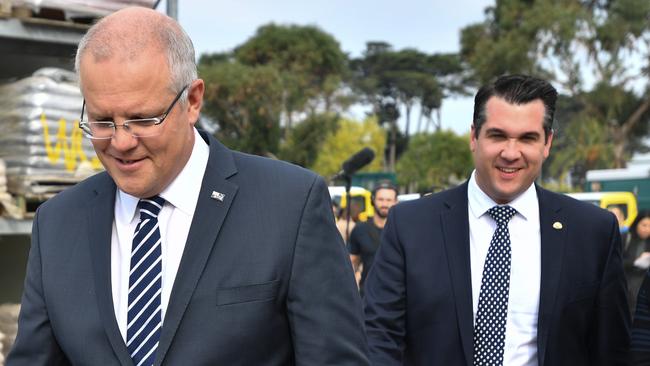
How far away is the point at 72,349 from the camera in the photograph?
2.13m

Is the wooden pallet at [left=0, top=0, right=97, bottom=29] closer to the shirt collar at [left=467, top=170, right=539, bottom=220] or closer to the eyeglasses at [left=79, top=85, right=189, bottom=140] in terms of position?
the shirt collar at [left=467, top=170, right=539, bottom=220]

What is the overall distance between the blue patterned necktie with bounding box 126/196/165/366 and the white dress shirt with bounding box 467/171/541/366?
58.8 inches

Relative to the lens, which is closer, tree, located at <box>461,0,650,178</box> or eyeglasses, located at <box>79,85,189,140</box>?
eyeglasses, located at <box>79,85,189,140</box>

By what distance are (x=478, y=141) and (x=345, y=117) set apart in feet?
194

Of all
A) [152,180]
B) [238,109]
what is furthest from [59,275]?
[238,109]

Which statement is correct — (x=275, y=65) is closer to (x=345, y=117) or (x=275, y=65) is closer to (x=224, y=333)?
(x=345, y=117)

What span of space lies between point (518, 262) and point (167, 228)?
1569 mm

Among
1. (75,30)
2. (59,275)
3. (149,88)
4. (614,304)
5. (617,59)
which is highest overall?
(617,59)

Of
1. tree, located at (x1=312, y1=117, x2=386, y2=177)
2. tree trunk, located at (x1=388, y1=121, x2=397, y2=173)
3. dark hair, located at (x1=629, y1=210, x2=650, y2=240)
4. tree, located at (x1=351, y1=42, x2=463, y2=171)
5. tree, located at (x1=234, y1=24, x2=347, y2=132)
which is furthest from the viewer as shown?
tree, located at (x1=351, y1=42, x2=463, y2=171)

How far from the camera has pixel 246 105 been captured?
156ft

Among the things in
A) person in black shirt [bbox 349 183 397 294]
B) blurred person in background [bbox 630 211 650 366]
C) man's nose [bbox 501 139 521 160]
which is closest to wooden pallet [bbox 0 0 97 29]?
man's nose [bbox 501 139 521 160]

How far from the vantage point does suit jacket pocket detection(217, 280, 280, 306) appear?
2.07 meters

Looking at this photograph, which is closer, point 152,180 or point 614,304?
point 152,180

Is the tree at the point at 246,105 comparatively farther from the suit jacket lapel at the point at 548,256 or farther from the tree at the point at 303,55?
the suit jacket lapel at the point at 548,256
